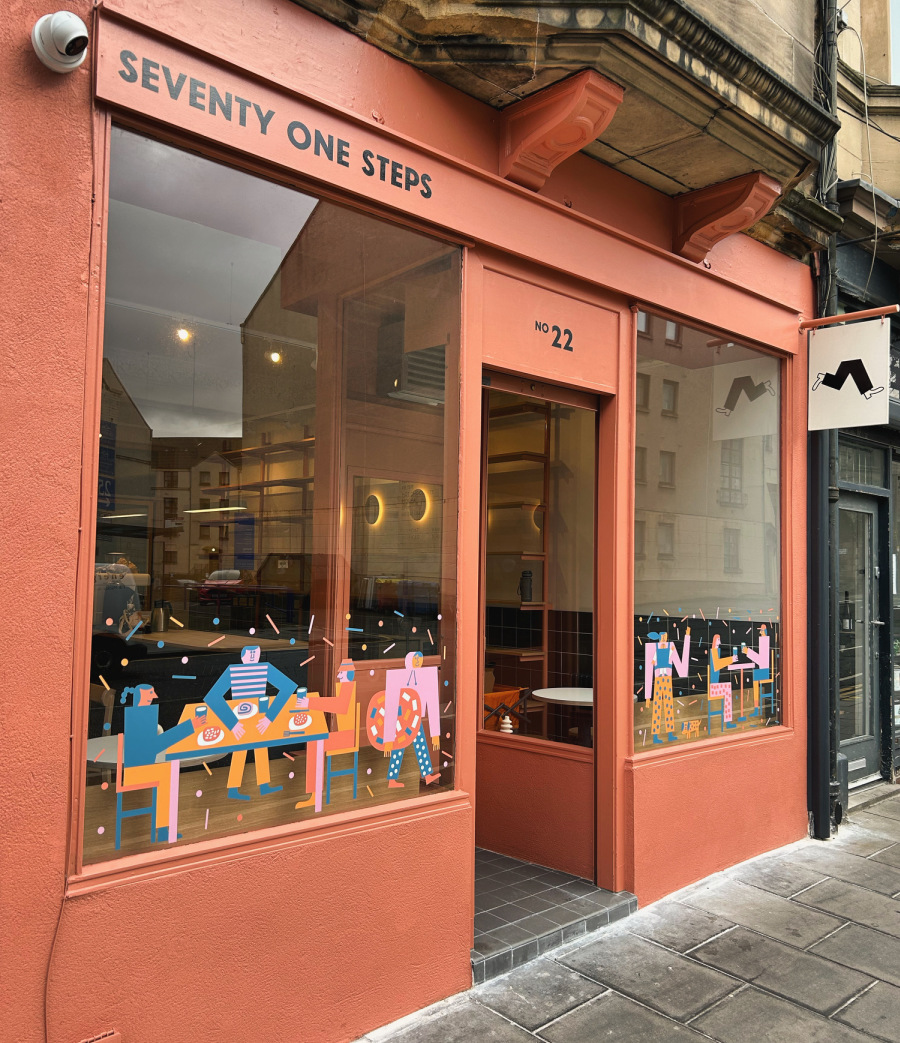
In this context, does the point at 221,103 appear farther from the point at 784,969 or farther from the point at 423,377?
the point at 784,969

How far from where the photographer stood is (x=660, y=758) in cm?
518

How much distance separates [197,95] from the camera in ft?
10.5

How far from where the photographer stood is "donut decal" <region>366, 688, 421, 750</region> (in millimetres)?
3803

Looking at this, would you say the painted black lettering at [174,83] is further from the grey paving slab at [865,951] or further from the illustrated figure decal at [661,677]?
the grey paving slab at [865,951]

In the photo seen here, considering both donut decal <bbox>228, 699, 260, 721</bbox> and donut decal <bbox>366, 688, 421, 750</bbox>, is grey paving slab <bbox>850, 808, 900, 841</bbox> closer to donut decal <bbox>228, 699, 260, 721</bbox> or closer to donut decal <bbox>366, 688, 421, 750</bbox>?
donut decal <bbox>366, 688, 421, 750</bbox>

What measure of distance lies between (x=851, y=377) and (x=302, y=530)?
4.46 meters

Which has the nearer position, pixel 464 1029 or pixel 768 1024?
pixel 464 1029

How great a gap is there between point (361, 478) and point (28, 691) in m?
1.69

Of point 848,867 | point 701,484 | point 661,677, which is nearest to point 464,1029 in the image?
point 661,677

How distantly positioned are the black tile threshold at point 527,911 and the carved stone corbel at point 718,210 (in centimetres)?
399

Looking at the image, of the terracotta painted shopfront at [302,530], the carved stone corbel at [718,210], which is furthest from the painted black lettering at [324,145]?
the carved stone corbel at [718,210]

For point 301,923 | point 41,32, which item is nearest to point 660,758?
point 301,923

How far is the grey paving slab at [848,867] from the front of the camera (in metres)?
5.39

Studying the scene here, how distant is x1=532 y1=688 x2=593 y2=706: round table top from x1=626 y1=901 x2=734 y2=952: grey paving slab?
1225mm
